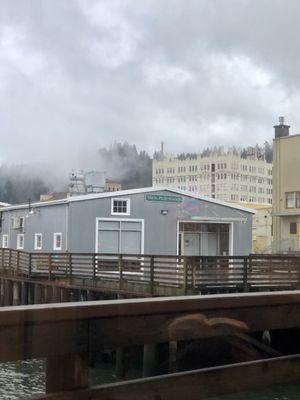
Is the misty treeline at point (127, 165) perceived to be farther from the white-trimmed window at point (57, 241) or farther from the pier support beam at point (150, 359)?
the pier support beam at point (150, 359)

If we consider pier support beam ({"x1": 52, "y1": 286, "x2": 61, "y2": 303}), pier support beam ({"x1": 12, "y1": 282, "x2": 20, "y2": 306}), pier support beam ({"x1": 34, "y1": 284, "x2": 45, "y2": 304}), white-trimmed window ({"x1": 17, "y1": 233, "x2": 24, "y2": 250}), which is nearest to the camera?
pier support beam ({"x1": 52, "y1": 286, "x2": 61, "y2": 303})

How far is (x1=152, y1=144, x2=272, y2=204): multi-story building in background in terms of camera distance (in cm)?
8444

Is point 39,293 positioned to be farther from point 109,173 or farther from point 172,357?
point 109,173

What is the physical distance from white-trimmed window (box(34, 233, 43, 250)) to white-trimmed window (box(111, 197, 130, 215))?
161 inches

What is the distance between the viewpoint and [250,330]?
134 inches

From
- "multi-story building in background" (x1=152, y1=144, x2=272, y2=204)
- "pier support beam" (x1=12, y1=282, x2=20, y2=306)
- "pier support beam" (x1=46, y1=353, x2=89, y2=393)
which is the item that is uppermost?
"multi-story building in background" (x1=152, y1=144, x2=272, y2=204)

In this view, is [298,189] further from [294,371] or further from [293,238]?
[294,371]

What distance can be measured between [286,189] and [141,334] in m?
42.1

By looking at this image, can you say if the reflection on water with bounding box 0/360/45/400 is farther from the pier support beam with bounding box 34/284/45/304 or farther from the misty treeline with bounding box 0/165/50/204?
the misty treeline with bounding box 0/165/50/204

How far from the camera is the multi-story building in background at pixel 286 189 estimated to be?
43094 mm

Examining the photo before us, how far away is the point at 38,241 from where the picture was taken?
31062mm

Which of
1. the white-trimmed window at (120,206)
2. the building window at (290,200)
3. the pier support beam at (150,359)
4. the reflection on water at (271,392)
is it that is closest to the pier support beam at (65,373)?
the reflection on water at (271,392)

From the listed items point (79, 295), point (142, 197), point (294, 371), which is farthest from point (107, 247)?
point (294, 371)

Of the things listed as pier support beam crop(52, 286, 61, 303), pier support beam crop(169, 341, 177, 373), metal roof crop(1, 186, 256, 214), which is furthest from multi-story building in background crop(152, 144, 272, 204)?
pier support beam crop(169, 341, 177, 373)
